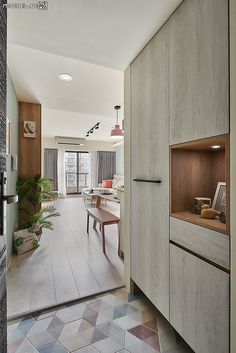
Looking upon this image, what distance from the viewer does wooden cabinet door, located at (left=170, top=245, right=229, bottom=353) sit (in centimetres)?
95

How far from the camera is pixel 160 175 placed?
144 centimetres

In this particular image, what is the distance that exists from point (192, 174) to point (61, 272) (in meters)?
1.90

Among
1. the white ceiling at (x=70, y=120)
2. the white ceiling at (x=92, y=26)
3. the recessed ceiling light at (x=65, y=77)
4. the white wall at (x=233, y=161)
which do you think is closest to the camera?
the white wall at (x=233, y=161)

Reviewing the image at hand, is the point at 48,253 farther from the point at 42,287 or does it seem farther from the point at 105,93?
the point at 105,93

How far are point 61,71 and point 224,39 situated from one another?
1.97 meters

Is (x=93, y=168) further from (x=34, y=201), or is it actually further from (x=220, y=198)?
(x=220, y=198)

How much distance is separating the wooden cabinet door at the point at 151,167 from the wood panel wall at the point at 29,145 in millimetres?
2324

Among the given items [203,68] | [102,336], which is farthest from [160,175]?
[102,336]

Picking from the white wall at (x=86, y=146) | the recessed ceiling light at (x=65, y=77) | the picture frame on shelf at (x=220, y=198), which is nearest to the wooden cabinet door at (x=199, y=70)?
the picture frame on shelf at (x=220, y=198)

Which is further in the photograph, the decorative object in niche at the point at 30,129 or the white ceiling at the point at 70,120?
the white ceiling at the point at 70,120

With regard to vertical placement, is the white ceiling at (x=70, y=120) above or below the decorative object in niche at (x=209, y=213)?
above

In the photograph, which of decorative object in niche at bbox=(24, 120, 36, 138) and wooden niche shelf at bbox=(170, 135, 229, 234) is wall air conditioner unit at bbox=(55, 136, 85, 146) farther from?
wooden niche shelf at bbox=(170, 135, 229, 234)

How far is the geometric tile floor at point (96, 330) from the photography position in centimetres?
133

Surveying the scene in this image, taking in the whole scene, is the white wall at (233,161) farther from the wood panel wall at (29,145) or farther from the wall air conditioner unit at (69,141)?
the wall air conditioner unit at (69,141)
